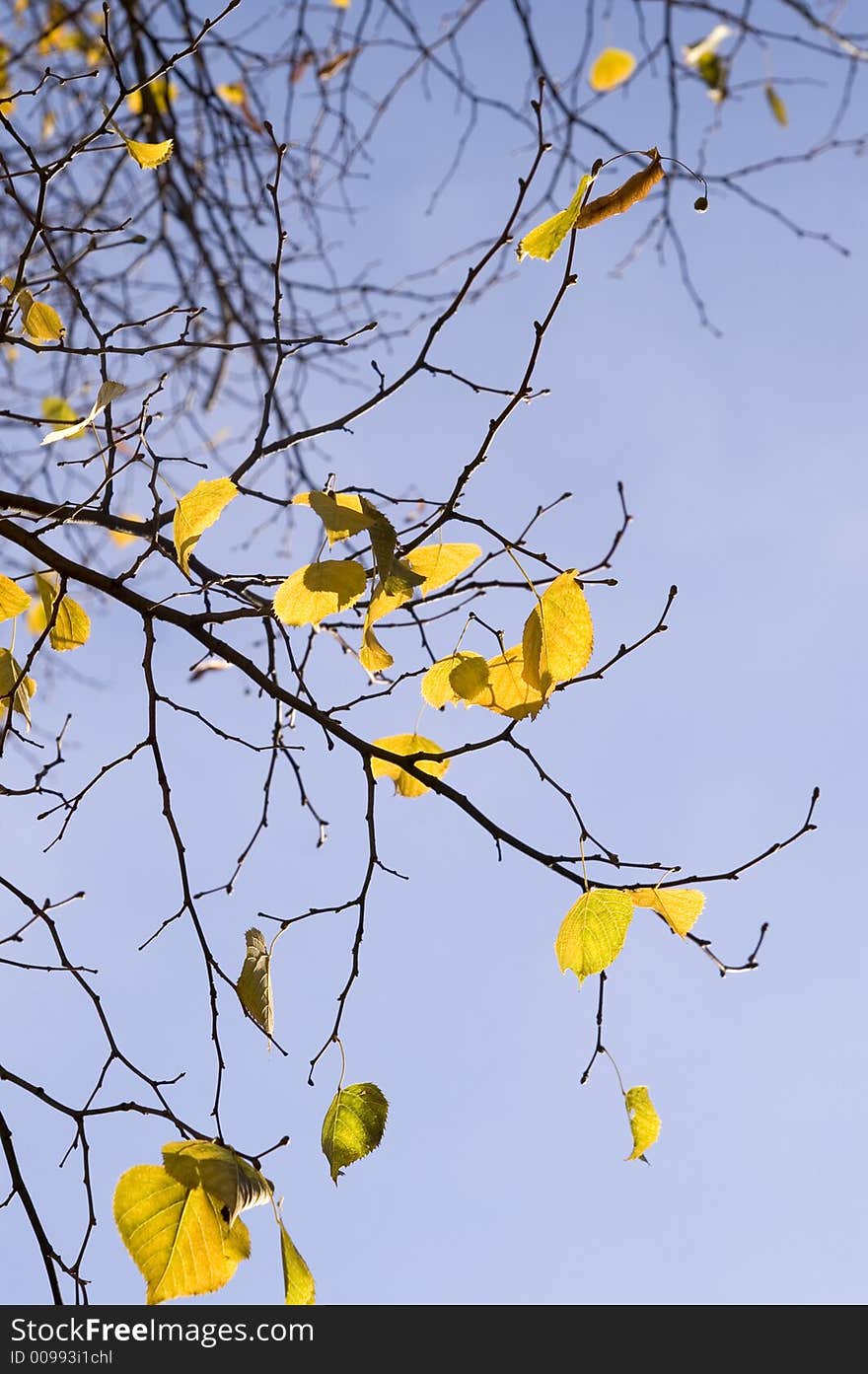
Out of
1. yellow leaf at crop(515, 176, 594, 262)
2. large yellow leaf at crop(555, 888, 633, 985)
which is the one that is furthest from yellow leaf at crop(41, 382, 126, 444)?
large yellow leaf at crop(555, 888, 633, 985)

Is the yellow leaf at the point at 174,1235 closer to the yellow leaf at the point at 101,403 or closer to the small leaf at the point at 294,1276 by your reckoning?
the small leaf at the point at 294,1276

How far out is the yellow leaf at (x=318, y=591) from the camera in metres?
0.97

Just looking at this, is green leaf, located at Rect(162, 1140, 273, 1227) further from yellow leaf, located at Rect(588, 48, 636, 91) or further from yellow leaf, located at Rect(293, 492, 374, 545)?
yellow leaf, located at Rect(588, 48, 636, 91)

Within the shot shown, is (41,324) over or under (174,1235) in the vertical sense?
over

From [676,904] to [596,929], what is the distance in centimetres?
10

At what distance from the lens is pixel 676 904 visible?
100 cm

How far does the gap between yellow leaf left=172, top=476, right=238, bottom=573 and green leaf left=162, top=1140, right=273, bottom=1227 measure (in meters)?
0.51

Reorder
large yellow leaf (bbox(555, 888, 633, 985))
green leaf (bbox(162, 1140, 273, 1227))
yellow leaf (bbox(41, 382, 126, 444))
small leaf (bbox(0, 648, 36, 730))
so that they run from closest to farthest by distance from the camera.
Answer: green leaf (bbox(162, 1140, 273, 1227)) < large yellow leaf (bbox(555, 888, 633, 985)) < yellow leaf (bbox(41, 382, 126, 444)) < small leaf (bbox(0, 648, 36, 730))

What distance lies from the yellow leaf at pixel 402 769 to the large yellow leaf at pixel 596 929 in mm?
206

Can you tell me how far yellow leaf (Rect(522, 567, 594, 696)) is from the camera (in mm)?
958

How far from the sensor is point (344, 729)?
42.7 inches

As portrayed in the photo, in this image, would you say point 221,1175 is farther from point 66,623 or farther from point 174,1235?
point 66,623

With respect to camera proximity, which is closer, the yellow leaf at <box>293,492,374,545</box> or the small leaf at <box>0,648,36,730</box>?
the yellow leaf at <box>293,492,374,545</box>

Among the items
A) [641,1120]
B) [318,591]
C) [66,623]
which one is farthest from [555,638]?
[66,623]
